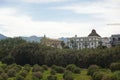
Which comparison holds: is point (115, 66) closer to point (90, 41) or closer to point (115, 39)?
point (115, 39)

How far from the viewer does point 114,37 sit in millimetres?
148750

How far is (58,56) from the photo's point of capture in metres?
95.2

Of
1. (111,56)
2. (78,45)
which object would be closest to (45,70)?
(111,56)

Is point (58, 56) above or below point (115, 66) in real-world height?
above

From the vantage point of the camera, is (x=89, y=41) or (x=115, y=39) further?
(x=89, y=41)

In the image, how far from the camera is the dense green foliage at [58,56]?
8600cm

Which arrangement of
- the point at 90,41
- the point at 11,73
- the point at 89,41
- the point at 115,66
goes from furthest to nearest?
the point at 89,41 → the point at 90,41 → the point at 115,66 → the point at 11,73

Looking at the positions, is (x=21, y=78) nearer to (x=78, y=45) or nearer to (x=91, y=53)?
(x=91, y=53)

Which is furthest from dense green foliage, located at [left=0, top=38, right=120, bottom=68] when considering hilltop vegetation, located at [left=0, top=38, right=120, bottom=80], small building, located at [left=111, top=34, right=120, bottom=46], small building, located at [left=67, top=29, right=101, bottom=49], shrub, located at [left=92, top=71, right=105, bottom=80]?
small building, located at [left=67, top=29, right=101, bottom=49]

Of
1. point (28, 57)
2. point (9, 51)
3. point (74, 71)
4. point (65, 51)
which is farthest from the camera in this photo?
point (9, 51)

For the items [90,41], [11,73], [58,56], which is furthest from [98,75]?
[90,41]

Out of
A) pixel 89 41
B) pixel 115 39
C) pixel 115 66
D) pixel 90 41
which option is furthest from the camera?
pixel 89 41

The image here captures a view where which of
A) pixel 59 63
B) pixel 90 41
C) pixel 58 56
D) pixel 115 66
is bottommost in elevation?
pixel 59 63

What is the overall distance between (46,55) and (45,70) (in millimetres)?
13135
